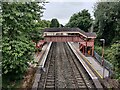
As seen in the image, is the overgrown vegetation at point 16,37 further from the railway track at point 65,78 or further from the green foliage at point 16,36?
the railway track at point 65,78

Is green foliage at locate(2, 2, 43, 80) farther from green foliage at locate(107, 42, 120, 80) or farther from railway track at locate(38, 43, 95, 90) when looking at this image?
green foliage at locate(107, 42, 120, 80)

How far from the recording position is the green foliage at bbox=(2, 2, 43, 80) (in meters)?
12.1

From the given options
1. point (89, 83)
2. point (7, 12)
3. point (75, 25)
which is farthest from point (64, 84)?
point (75, 25)

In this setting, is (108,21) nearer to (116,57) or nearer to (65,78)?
(65,78)

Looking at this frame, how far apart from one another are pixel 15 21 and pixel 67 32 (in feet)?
79.3

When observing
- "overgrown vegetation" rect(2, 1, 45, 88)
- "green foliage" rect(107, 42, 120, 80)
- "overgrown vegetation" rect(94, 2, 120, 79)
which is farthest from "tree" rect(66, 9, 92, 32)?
"green foliage" rect(107, 42, 120, 80)

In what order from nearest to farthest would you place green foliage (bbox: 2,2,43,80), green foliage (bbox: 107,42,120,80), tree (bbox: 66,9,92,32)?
green foliage (bbox: 2,2,43,80)
green foliage (bbox: 107,42,120,80)
tree (bbox: 66,9,92,32)

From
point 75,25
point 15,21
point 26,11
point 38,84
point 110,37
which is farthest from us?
point 75,25

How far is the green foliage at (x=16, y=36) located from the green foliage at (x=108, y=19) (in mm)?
16427

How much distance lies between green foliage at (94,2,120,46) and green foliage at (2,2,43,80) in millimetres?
16427

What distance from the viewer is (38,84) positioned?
50.0 feet

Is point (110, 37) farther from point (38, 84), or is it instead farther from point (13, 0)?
point (13, 0)

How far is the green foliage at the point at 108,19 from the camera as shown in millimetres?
30047

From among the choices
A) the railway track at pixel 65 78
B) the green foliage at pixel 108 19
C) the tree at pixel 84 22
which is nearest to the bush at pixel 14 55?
the railway track at pixel 65 78
